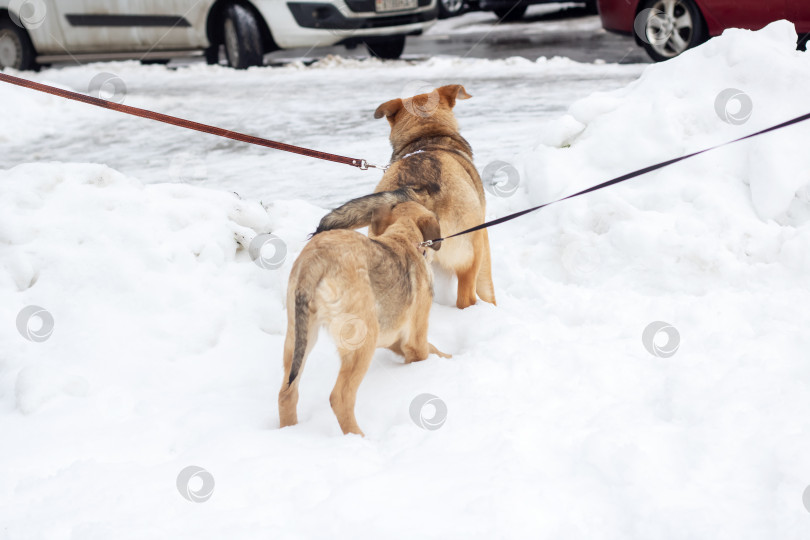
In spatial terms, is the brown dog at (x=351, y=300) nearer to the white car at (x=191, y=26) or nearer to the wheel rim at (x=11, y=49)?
the white car at (x=191, y=26)

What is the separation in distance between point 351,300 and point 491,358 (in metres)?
0.96

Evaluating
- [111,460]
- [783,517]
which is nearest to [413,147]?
[111,460]

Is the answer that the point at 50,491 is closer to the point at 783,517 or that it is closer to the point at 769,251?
the point at 783,517

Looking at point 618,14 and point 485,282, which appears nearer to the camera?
point 485,282

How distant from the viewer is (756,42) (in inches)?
199

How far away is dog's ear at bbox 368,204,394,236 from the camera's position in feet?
11.3

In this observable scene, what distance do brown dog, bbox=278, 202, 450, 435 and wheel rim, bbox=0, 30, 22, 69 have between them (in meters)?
10.7

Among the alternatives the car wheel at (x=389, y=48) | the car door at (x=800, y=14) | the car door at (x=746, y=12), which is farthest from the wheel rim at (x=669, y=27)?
the car wheel at (x=389, y=48)

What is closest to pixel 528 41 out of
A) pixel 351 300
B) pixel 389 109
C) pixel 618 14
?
pixel 618 14

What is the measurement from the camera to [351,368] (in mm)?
2939

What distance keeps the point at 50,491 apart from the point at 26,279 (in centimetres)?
179

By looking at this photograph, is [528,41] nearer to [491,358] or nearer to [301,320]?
[491,358]

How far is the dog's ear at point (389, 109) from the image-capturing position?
457 cm

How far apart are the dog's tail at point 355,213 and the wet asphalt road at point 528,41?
7841 mm
